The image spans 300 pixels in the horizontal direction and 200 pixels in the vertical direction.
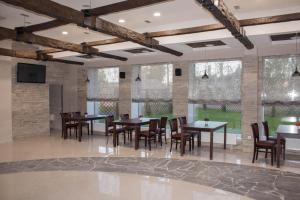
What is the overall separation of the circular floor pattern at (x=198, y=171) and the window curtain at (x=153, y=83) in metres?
3.39

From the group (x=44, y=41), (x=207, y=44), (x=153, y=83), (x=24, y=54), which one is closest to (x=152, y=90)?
(x=153, y=83)

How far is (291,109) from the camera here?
24.2ft

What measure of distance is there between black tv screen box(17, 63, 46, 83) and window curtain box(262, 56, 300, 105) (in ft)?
25.8

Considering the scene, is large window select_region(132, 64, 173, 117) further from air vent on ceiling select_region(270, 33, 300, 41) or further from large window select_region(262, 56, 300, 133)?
air vent on ceiling select_region(270, 33, 300, 41)

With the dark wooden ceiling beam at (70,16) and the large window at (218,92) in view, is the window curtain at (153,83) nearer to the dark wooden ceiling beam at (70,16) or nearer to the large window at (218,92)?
the large window at (218,92)

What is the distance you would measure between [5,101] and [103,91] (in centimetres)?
364

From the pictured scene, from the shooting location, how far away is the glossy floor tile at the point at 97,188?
414cm

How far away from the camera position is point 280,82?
24.4 ft

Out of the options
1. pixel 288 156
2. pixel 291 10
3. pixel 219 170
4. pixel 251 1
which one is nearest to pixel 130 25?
pixel 251 1

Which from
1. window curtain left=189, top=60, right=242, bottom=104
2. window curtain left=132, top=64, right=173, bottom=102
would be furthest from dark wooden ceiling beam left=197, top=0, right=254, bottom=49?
window curtain left=132, top=64, right=173, bottom=102

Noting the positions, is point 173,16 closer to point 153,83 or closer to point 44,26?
point 44,26

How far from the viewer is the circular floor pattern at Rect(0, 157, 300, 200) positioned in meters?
4.54

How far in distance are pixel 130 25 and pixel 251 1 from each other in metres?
3.01

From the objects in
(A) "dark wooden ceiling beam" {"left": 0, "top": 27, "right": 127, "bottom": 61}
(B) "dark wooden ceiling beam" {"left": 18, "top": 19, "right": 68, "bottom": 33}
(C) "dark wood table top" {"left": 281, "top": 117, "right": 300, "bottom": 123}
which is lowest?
(C) "dark wood table top" {"left": 281, "top": 117, "right": 300, "bottom": 123}
